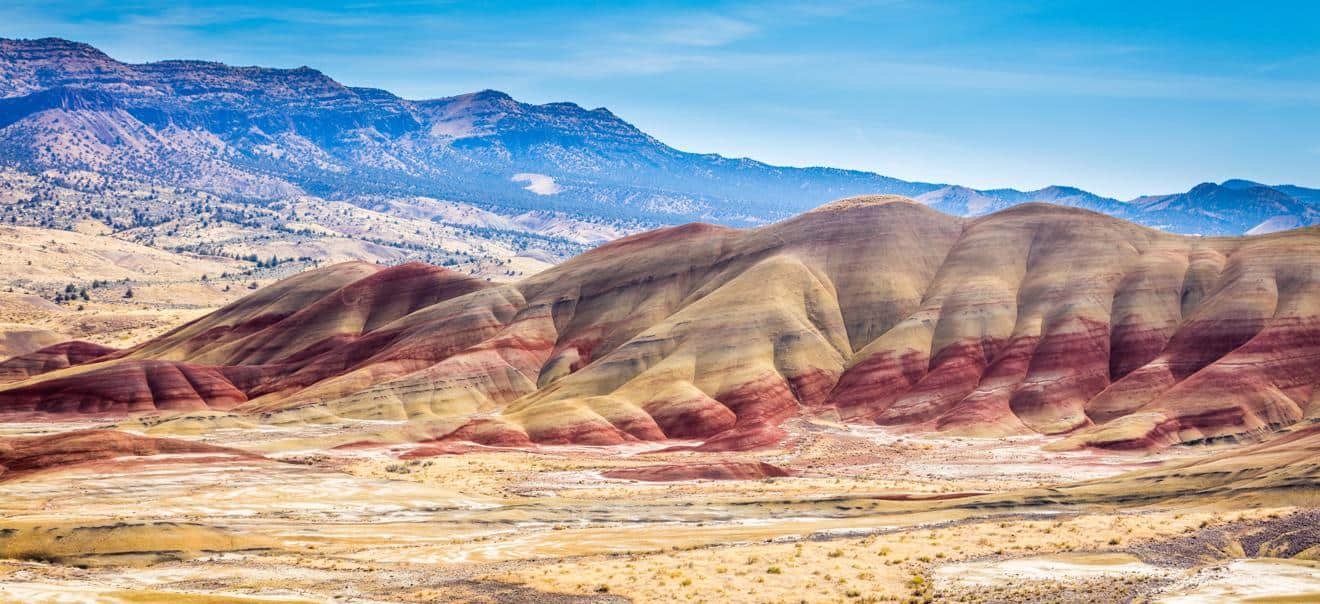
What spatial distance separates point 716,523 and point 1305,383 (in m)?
78.6

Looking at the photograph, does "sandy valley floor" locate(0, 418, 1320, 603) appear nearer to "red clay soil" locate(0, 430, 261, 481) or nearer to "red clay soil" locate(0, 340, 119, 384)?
"red clay soil" locate(0, 430, 261, 481)

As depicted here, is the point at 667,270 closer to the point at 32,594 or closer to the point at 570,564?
the point at 570,564

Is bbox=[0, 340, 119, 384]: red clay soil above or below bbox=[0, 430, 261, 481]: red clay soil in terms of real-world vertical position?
below

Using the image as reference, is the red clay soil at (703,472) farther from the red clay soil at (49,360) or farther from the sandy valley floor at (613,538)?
the red clay soil at (49,360)

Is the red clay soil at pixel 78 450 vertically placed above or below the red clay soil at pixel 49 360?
above

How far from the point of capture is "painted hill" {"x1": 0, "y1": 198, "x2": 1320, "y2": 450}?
11950 cm

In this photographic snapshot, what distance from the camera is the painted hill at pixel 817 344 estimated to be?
120 m

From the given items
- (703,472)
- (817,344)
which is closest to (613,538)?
(703,472)

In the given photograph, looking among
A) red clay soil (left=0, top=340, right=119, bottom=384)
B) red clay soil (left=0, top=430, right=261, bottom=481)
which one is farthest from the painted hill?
red clay soil (left=0, top=430, right=261, bottom=481)

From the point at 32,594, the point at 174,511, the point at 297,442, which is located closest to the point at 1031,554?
the point at 32,594

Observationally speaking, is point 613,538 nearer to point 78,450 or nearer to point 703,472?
point 703,472

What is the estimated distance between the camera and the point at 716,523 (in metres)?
67.5

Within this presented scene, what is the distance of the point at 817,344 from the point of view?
139m

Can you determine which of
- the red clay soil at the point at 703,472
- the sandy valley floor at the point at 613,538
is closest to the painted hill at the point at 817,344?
the red clay soil at the point at 703,472
